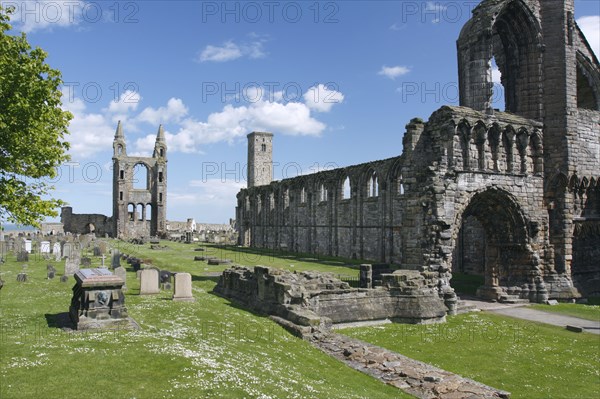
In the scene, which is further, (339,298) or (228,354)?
(339,298)

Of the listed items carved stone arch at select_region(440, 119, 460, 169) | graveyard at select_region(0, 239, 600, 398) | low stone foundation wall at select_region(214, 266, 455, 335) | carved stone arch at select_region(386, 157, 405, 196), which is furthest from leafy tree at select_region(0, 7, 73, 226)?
carved stone arch at select_region(386, 157, 405, 196)

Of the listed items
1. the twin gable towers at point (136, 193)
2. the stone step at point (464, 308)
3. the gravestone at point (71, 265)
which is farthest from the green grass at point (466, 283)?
the twin gable towers at point (136, 193)

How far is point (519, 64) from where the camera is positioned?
70.8 ft

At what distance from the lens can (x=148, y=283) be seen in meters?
15.6

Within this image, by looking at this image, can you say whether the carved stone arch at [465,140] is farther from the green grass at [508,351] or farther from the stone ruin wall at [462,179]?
the green grass at [508,351]

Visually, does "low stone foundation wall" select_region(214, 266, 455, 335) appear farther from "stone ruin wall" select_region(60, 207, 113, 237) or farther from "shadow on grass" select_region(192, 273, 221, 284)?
"stone ruin wall" select_region(60, 207, 113, 237)

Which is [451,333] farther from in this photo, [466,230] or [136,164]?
[136,164]

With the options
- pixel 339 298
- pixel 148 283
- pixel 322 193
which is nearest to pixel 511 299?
pixel 339 298

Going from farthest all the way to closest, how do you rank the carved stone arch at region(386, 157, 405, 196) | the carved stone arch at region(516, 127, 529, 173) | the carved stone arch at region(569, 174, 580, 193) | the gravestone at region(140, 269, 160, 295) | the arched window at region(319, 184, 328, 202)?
1. the arched window at region(319, 184, 328, 202)
2. the carved stone arch at region(386, 157, 405, 196)
3. the carved stone arch at region(569, 174, 580, 193)
4. the carved stone arch at region(516, 127, 529, 173)
5. the gravestone at region(140, 269, 160, 295)

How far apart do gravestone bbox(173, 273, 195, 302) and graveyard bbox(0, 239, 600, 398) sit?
0.94 feet

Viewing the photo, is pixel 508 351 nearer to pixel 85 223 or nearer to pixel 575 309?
pixel 575 309

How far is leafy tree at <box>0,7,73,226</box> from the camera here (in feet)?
41.6

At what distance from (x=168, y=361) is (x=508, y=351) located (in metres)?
8.29

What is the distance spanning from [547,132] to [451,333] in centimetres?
1160
